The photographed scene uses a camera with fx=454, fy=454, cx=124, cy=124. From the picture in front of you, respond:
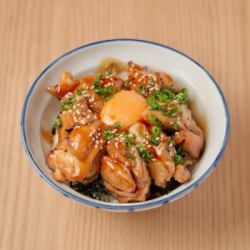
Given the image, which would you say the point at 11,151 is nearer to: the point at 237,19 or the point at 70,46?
the point at 70,46

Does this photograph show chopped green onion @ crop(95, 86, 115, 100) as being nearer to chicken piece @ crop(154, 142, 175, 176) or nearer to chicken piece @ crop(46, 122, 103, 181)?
chicken piece @ crop(46, 122, 103, 181)

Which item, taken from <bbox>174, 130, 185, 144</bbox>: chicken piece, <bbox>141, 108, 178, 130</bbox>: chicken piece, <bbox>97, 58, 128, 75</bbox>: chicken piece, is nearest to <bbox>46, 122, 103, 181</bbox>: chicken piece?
<bbox>141, 108, 178, 130</bbox>: chicken piece

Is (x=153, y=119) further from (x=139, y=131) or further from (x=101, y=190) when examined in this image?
(x=101, y=190)

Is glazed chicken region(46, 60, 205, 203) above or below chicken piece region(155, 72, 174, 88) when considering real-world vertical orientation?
below

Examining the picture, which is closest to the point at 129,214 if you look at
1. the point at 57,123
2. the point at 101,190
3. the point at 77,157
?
the point at 101,190

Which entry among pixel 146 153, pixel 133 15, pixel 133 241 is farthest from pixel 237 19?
Answer: pixel 133 241

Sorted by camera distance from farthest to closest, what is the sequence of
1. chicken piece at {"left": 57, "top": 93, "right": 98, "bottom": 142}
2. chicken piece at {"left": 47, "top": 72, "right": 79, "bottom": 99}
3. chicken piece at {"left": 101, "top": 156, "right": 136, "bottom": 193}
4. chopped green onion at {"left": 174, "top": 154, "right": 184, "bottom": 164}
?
chicken piece at {"left": 47, "top": 72, "right": 79, "bottom": 99}
chicken piece at {"left": 57, "top": 93, "right": 98, "bottom": 142}
chopped green onion at {"left": 174, "top": 154, "right": 184, "bottom": 164}
chicken piece at {"left": 101, "top": 156, "right": 136, "bottom": 193}

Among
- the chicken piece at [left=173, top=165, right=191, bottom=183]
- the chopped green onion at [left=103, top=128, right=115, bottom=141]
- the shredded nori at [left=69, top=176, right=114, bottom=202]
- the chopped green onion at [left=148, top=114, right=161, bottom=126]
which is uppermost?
the chopped green onion at [left=148, top=114, right=161, bottom=126]

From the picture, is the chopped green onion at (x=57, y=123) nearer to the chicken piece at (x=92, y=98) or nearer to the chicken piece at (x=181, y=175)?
the chicken piece at (x=92, y=98)

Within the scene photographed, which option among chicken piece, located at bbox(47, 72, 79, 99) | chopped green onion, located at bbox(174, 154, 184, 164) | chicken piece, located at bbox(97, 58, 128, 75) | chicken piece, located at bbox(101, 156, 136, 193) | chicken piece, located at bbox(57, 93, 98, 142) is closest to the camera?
chicken piece, located at bbox(101, 156, 136, 193)
